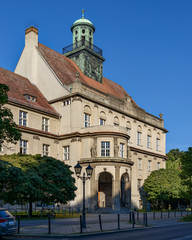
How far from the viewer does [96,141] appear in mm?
40750

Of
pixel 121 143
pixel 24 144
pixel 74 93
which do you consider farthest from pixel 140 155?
pixel 24 144

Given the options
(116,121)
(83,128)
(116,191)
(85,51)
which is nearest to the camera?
(116,191)

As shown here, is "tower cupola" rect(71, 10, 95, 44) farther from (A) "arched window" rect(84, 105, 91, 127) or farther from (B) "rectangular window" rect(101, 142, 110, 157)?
(B) "rectangular window" rect(101, 142, 110, 157)

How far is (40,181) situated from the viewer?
93.0 feet

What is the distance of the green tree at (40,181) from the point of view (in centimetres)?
2694

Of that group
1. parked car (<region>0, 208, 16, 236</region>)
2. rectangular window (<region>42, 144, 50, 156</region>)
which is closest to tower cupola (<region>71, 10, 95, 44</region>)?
rectangular window (<region>42, 144, 50, 156</region>)

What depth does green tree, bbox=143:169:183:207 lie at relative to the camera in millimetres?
48250

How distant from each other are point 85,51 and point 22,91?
1643cm

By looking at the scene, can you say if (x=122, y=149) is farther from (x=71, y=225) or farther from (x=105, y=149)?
(x=71, y=225)

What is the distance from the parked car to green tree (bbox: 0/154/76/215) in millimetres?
9822

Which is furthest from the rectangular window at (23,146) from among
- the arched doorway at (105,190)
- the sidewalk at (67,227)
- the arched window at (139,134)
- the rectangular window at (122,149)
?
the arched window at (139,134)

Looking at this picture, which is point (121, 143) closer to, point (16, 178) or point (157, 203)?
point (157, 203)

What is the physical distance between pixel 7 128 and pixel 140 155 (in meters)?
33.2

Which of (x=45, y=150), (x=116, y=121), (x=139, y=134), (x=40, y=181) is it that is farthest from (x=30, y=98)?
(x=139, y=134)
